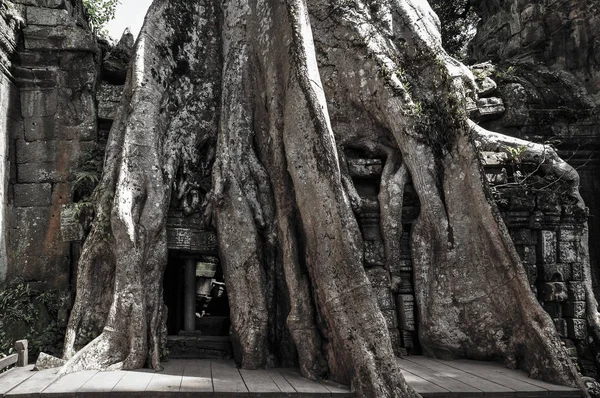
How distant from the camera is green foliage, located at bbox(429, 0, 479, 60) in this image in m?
10.2

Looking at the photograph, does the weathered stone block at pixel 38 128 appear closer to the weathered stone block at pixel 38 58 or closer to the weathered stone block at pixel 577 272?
the weathered stone block at pixel 38 58

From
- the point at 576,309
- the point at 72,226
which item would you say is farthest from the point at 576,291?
the point at 72,226

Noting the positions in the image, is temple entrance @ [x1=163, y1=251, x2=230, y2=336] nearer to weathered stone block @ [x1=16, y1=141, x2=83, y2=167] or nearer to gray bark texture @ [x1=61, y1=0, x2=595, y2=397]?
gray bark texture @ [x1=61, y1=0, x2=595, y2=397]

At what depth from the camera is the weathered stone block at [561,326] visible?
172 inches

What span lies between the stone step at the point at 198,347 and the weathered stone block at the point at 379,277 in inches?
54.9

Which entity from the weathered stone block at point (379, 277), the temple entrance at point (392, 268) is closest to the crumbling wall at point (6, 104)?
the temple entrance at point (392, 268)

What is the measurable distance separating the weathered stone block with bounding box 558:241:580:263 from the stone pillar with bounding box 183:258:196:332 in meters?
3.44

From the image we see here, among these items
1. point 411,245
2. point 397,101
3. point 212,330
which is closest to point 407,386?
point 411,245

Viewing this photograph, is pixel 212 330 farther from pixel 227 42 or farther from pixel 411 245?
pixel 227 42

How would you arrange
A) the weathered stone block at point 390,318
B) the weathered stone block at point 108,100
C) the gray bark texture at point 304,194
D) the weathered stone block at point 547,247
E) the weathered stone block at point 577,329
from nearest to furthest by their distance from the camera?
the gray bark texture at point 304,194
the weathered stone block at point 390,318
the weathered stone block at point 577,329
the weathered stone block at point 547,247
the weathered stone block at point 108,100

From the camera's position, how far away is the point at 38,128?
524cm

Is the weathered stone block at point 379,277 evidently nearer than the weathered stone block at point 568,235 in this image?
Yes

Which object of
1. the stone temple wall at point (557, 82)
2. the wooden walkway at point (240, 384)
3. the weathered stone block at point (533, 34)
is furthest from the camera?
the weathered stone block at point (533, 34)

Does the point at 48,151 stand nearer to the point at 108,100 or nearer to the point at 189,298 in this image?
the point at 108,100
